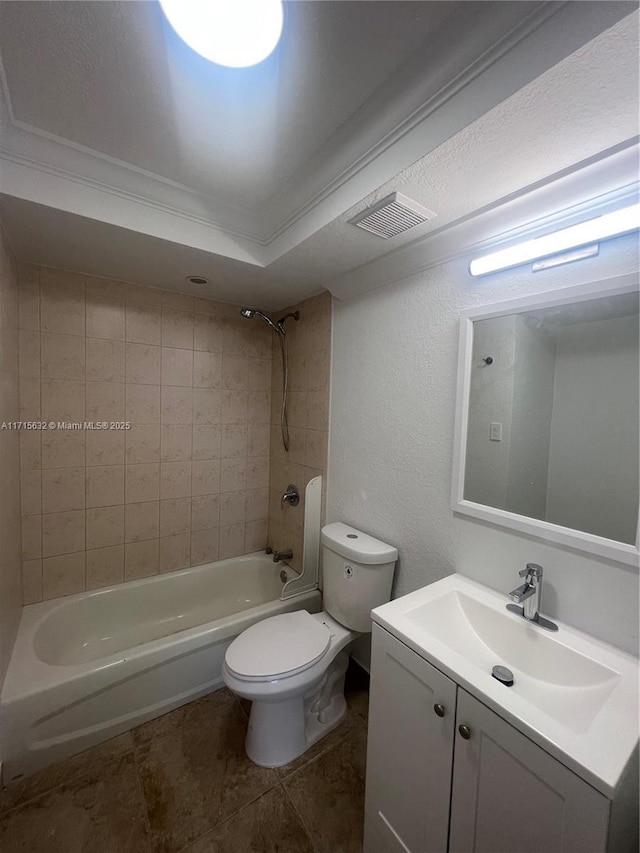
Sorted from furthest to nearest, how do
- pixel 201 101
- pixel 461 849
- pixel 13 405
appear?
1. pixel 13 405
2. pixel 201 101
3. pixel 461 849

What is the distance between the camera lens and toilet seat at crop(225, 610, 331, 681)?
4.43 ft

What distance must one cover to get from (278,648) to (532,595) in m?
1.04

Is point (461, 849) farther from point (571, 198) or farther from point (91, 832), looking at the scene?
point (571, 198)

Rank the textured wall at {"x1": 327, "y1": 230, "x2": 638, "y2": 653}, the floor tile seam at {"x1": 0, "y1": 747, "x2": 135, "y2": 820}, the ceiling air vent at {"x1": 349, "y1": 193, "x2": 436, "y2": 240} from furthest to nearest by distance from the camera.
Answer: the floor tile seam at {"x1": 0, "y1": 747, "x2": 135, "y2": 820} < the ceiling air vent at {"x1": 349, "y1": 193, "x2": 436, "y2": 240} < the textured wall at {"x1": 327, "y1": 230, "x2": 638, "y2": 653}

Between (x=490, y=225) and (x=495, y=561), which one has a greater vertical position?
(x=490, y=225)

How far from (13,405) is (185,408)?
34.4 inches

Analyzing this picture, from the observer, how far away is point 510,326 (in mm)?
1224

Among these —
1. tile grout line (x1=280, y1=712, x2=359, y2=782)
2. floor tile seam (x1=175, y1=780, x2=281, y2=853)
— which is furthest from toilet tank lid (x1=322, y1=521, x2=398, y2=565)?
floor tile seam (x1=175, y1=780, x2=281, y2=853)

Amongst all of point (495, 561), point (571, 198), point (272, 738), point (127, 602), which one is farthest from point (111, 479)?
point (571, 198)

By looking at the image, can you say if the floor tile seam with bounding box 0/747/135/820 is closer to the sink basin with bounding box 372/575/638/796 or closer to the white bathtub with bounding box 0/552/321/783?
the white bathtub with bounding box 0/552/321/783

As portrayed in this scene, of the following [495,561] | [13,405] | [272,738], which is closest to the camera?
[495,561]

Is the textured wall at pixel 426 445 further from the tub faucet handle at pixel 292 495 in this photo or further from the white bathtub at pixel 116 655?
the white bathtub at pixel 116 655

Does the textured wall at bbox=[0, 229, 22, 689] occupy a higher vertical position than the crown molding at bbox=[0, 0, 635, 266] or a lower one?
lower

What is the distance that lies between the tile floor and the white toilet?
92 millimetres
